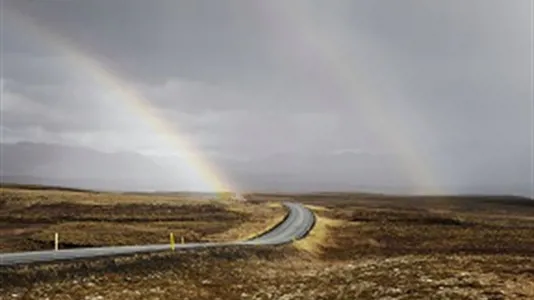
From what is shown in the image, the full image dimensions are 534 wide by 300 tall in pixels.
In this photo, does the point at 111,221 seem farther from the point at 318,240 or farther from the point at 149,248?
the point at 149,248

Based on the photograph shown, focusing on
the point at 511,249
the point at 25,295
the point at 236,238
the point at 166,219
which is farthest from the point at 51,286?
the point at 166,219

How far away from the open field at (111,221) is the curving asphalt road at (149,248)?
306 cm

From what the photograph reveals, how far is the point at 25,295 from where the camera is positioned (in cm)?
2886

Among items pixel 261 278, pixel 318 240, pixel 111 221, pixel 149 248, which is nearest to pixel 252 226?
pixel 318 240

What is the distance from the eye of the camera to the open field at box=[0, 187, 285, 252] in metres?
59.9

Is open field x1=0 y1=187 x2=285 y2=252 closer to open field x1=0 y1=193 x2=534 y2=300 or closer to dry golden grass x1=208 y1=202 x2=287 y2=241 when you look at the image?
dry golden grass x1=208 y1=202 x2=287 y2=241

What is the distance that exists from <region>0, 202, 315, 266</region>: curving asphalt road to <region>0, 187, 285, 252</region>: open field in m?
3.06

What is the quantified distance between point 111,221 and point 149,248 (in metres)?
39.5

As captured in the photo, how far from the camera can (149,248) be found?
156ft

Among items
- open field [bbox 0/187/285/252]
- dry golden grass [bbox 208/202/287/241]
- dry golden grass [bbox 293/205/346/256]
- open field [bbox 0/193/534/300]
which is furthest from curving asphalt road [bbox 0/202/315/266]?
open field [bbox 0/187/285/252]

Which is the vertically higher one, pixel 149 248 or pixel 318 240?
pixel 149 248

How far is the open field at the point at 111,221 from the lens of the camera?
59906mm

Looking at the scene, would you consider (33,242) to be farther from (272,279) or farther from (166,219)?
(166,219)

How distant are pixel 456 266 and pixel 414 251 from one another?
89.1 feet
